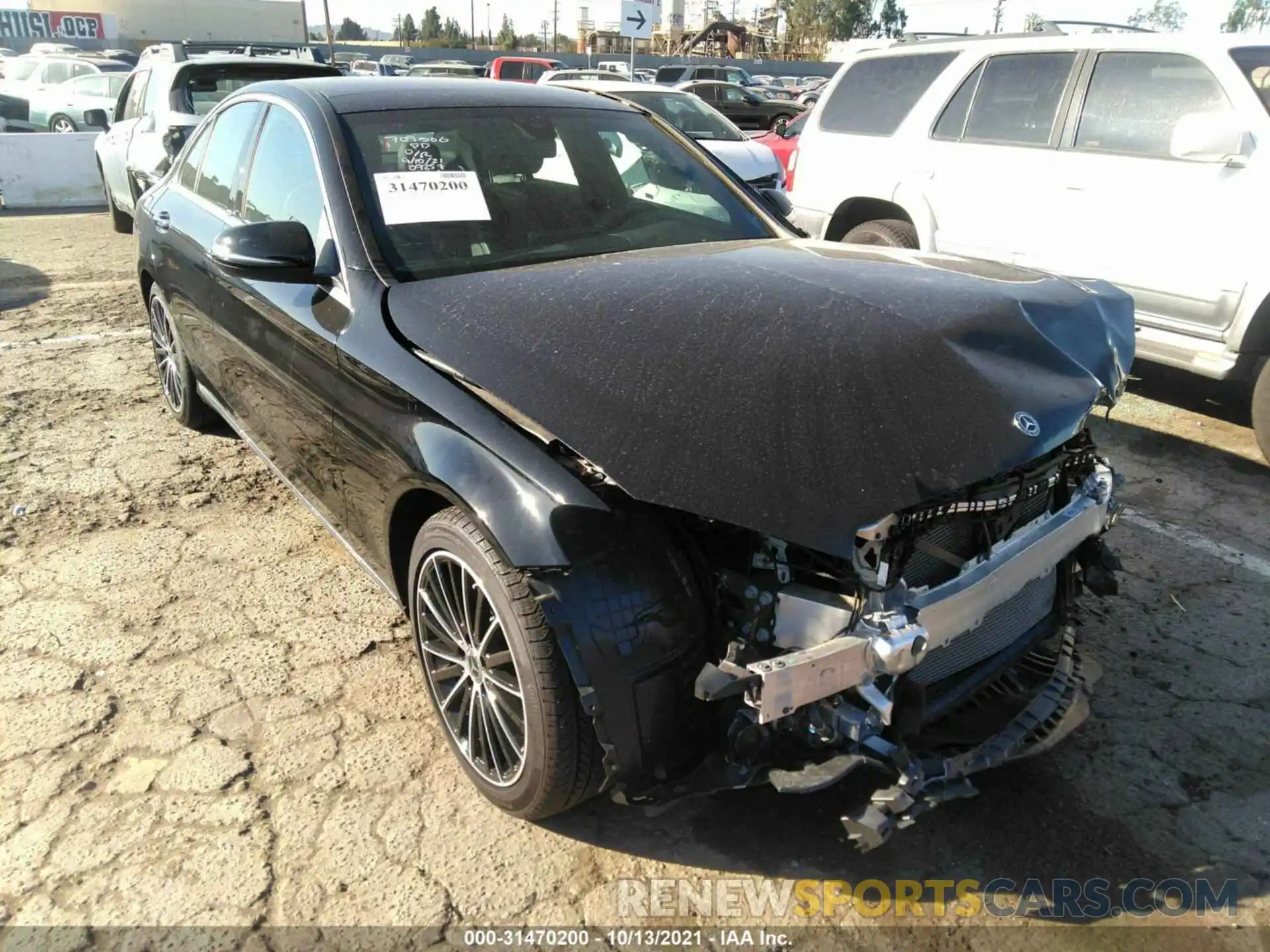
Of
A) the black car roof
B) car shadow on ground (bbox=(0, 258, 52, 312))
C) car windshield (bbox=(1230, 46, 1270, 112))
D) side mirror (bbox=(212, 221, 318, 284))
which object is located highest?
car windshield (bbox=(1230, 46, 1270, 112))

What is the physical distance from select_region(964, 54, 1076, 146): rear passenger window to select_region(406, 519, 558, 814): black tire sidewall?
4790 mm

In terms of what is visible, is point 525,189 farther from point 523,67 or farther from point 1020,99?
point 523,67

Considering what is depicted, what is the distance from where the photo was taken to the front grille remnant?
7.35 ft

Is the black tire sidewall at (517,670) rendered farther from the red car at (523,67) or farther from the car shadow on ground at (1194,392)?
the red car at (523,67)

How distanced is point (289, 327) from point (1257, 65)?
5.01 meters

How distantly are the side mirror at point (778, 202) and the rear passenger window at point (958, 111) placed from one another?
8.04 ft

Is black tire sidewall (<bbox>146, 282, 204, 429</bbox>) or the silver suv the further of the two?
the silver suv

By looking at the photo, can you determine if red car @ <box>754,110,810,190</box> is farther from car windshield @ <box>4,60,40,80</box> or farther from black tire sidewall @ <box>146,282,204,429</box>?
car windshield @ <box>4,60,40,80</box>

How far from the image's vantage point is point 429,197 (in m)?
2.89

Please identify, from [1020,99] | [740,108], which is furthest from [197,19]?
[1020,99]

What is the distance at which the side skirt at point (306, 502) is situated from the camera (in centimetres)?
283

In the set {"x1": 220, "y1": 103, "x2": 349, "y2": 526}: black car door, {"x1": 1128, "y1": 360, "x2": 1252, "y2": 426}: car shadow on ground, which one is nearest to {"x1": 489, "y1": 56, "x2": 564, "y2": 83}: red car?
{"x1": 1128, "y1": 360, "x2": 1252, "y2": 426}: car shadow on ground

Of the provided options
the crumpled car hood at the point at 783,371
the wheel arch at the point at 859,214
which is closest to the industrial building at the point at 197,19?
the wheel arch at the point at 859,214

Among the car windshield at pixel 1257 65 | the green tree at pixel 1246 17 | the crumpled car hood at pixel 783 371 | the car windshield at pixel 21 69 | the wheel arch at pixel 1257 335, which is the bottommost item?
the wheel arch at pixel 1257 335
